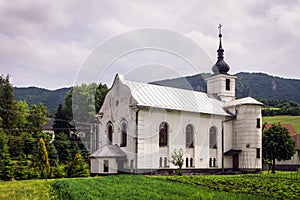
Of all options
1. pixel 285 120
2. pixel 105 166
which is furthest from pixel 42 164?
pixel 285 120

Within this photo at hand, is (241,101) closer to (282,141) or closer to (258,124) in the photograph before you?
(258,124)

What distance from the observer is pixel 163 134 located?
29.7 m

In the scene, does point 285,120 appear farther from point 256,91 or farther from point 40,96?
point 40,96

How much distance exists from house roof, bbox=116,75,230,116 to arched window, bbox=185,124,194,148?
1.52 meters

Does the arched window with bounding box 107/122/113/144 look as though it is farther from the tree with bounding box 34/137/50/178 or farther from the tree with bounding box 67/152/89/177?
the tree with bounding box 34/137/50/178

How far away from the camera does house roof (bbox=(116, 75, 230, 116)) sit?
29.0 meters

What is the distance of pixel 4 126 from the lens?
4281cm

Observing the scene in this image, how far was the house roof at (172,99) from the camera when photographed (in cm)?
2898

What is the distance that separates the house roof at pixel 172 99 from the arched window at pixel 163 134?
1.47m

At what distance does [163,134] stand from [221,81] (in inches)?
458

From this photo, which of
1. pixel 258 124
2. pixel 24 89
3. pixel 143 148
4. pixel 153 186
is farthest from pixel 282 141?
pixel 24 89

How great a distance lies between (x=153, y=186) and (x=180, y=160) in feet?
37.6

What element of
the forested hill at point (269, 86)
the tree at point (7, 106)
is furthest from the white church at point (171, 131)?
the forested hill at point (269, 86)

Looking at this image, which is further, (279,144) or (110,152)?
(279,144)
